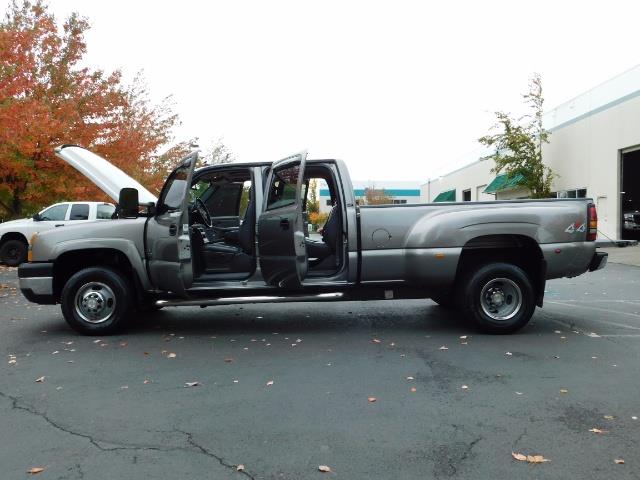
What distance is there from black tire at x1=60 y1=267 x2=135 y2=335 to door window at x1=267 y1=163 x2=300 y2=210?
204 cm

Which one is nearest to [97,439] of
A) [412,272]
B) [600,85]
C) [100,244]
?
[100,244]

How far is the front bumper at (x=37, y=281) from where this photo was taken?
665 centimetres

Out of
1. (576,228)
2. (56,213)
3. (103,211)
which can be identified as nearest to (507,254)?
(576,228)

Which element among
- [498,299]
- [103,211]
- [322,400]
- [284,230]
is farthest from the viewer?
[103,211]

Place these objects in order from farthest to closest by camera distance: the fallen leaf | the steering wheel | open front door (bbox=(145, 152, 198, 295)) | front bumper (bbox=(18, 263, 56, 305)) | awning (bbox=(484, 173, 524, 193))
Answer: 1. awning (bbox=(484, 173, 524, 193))
2. the steering wheel
3. front bumper (bbox=(18, 263, 56, 305))
4. open front door (bbox=(145, 152, 198, 295))
5. the fallen leaf

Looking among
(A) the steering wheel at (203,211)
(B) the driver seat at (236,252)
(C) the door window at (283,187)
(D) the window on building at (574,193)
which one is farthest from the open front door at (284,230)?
(D) the window on building at (574,193)

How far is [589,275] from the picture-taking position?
43.6 feet

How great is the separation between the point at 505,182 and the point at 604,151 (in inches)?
263

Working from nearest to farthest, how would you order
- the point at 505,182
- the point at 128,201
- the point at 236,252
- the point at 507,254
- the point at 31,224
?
the point at 128,201 < the point at 507,254 < the point at 236,252 < the point at 31,224 < the point at 505,182

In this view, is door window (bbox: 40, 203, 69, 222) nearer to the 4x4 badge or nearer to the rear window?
the rear window

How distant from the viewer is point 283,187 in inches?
253

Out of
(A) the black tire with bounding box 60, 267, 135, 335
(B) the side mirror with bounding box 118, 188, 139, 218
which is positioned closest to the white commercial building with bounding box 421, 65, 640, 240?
(B) the side mirror with bounding box 118, 188, 139, 218

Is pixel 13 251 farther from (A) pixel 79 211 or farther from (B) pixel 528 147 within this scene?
(B) pixel 528 147

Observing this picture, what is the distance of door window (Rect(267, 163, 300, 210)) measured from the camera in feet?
20.5
